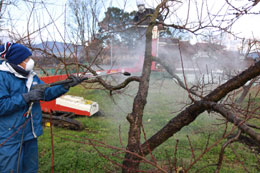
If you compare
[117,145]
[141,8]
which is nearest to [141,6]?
[141,8]

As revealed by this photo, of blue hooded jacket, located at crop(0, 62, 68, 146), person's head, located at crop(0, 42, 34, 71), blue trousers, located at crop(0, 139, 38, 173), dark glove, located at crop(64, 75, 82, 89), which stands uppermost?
person's head, located at crop(0, 42, 34, 71)

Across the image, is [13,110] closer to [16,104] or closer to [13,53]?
[16,104]

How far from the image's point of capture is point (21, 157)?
2.36m

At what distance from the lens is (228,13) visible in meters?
2.70

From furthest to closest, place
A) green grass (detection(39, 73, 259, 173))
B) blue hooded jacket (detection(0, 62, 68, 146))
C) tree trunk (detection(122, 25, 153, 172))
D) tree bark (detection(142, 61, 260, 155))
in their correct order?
green grass (detection(39, 73, 259, 173)), tree trunk (detection(122, 25, 153, 172)), blue hooded jacket (detection(0, 62, 68, 146)), tree bark (detection(142, 61, 260, 155))

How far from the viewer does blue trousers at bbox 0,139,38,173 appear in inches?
87.3

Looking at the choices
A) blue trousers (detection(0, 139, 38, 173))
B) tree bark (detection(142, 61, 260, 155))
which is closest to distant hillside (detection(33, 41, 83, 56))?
blue trousers (detection(0, 139, 38, 173))

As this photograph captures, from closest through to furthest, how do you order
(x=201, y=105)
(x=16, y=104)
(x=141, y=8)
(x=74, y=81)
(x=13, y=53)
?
(x=201, y=105), (x=16, y=104), (x=13, y=53), (x=74, y=81), (x=141, y=8)

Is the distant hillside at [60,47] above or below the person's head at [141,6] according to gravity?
below

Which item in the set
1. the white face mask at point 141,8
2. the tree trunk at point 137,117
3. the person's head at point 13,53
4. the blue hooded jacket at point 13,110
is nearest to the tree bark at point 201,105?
the tree trunk at point 137,117

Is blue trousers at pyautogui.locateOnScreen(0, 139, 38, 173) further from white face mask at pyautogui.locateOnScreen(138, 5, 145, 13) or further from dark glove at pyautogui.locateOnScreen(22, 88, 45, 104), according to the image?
white face mask at pyautogui.locateOnScreen(138, 5, 145, 13)

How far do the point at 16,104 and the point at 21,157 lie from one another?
→ 0.74 meters

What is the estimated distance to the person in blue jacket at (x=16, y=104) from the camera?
2.21 meters

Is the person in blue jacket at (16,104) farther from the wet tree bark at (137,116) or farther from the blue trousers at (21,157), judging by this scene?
the wet tree bark at (137,116)
